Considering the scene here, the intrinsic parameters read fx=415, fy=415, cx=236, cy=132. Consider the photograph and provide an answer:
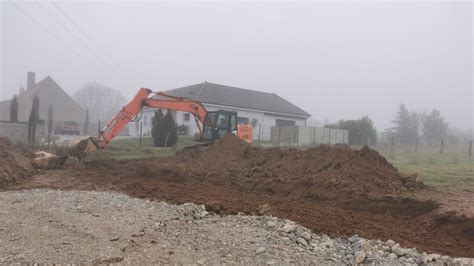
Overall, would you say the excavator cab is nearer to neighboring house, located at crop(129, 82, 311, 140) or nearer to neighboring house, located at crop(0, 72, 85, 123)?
neighboring house, located at crop(129, 82, 311, 140)

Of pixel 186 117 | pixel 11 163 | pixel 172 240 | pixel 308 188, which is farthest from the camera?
pixel 186 117

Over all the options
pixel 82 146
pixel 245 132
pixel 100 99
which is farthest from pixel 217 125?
pixel 100 99

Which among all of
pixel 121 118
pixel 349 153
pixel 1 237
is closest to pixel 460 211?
pixel 349 153

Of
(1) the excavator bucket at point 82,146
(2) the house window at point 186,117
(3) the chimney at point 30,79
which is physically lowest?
(1) the excavator bucket at point 82,146

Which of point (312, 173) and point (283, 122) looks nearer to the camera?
point (312, 173)

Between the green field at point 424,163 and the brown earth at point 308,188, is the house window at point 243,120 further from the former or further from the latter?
the brown earth at point 308,188

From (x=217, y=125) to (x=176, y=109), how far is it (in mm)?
2226

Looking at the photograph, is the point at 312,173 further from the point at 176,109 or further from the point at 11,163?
the point at 176,109

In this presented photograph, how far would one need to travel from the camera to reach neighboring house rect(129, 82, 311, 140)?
120 ft

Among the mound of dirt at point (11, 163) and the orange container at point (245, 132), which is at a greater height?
the orange container at point (245, 132)

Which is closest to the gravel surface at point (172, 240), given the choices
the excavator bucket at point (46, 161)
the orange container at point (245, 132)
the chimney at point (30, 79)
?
the excavator bucket at point (46, 161)

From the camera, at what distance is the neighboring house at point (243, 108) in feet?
120

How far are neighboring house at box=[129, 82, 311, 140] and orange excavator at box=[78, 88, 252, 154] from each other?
14.6m

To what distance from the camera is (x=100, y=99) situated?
3821 inches
